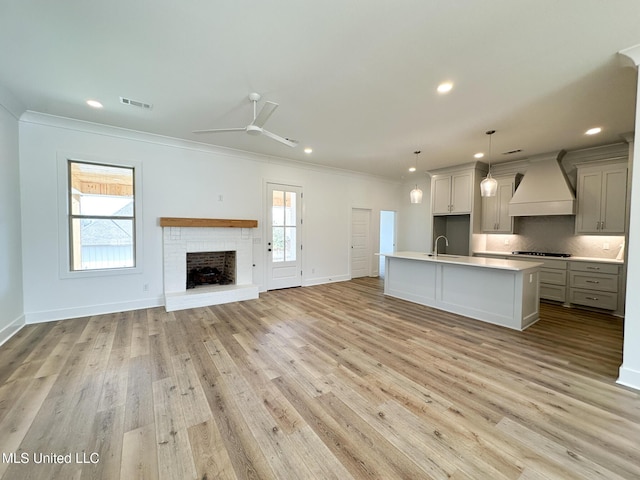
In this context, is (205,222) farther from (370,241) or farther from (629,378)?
(629,378)

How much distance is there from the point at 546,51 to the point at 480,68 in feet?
1.58

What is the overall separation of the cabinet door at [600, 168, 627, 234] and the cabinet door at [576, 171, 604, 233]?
0.20 feet

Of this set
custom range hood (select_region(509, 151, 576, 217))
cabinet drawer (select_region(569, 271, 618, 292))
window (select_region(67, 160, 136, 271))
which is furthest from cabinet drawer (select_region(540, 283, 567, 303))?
window (select_region(67, 160, 136, 271))

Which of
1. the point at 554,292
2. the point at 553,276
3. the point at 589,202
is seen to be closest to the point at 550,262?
the point at 553,276

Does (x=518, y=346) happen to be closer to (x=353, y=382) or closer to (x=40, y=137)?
(x=353, y=382)

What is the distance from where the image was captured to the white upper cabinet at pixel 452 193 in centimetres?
590

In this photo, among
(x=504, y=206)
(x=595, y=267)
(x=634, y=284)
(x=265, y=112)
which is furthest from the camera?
(x=504, y=206)

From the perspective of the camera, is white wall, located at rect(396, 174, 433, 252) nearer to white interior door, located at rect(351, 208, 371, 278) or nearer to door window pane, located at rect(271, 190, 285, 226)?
white interior door, located at rect(351, 208, 371, 278)

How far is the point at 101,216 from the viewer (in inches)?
162

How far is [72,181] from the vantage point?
3928 millimetres

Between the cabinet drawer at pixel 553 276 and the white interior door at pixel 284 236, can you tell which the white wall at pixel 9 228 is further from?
the cabinet drawer at pixel 553 276

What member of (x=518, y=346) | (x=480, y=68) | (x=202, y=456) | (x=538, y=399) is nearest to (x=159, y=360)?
(x=202, y=456)

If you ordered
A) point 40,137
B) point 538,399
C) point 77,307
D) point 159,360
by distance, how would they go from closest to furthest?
point 538,399 → point 159,360 → point 40,137 → point 77,307

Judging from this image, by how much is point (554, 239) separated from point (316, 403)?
6.03m
